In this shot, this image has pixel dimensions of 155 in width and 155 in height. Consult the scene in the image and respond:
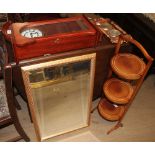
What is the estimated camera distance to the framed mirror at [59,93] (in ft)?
5.74

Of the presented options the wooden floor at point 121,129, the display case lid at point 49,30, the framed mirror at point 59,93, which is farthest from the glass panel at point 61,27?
the wooden floor at point 121,129

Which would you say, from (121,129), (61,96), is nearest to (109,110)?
(121,129)

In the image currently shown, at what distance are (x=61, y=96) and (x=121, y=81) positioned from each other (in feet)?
2.04

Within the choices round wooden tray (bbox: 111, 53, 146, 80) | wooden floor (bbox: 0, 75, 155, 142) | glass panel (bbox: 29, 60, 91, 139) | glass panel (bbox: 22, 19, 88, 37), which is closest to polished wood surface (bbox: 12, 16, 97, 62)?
glass panel (bbox: 22, 19, 88, 37)

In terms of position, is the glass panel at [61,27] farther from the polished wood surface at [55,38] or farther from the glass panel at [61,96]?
the glass panel at [61,96]

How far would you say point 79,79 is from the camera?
1.98 m

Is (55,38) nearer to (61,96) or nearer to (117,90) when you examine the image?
(61,96)

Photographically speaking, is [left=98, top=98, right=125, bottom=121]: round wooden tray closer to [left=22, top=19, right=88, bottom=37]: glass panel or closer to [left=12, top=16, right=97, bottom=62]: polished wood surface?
[left=12, top=16, right=97, bottom=62]: polished wood surface

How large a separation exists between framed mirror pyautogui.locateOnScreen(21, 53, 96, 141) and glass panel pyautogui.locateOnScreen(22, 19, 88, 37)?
0.22 meters

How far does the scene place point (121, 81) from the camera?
217 centimetres
